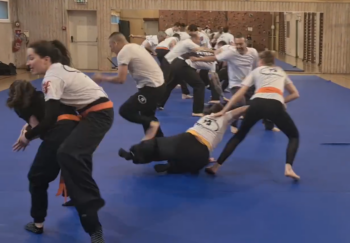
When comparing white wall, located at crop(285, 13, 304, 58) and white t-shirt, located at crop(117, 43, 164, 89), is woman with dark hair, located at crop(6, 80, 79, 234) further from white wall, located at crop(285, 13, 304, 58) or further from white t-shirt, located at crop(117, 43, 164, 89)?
white wall, located at crop(285, 13, 304, 58)

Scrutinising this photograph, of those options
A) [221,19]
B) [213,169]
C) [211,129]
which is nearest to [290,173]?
[213,169]

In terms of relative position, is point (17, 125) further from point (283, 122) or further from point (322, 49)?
point (322, 49)

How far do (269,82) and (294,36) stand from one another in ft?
59.7

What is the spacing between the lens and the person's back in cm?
505

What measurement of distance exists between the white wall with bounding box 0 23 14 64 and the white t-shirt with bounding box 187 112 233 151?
1340 centimetres

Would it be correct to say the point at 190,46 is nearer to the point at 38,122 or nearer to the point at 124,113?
the point at 124,113

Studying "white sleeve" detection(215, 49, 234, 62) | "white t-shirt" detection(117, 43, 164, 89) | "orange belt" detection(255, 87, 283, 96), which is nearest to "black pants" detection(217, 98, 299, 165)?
"orange belt" detection(255, 87, 283, 96)

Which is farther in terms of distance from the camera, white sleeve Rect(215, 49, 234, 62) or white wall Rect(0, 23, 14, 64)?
white wall Rect(0, 23, 14, 64)

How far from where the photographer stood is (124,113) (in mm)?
5844

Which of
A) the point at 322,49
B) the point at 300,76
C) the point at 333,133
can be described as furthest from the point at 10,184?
the point at 322,49

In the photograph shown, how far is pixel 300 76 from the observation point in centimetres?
1614

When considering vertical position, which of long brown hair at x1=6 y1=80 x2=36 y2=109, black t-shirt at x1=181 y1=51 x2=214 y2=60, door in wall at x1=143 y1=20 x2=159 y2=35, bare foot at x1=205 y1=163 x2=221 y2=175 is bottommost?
bare foot at x1=205 y1=163 x2=221 y2=175

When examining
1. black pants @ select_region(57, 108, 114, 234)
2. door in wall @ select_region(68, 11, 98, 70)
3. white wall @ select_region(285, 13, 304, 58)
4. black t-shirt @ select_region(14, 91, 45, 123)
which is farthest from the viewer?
white wall @ select_region(285, 13, 304, 58)

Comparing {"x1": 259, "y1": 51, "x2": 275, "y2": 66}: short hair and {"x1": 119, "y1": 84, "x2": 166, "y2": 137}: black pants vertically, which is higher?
{"x1": 259, "y1": 51, "x2": 275, "y2": 66}: short hair
